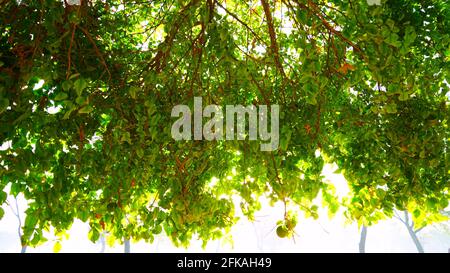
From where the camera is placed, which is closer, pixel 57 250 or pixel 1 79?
pixel 1 79

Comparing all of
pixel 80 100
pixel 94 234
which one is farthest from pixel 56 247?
pixel 80 100

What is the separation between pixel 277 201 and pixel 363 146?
1322 mm

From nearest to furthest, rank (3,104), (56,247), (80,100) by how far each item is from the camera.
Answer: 1. (3,104)
2. (80,100)
3. (56,247)

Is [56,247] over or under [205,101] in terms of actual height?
under

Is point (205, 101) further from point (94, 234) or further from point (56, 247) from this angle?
point (56, 247)

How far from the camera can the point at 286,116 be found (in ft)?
10.2

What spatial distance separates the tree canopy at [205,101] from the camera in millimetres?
2117

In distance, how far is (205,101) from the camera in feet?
9.27

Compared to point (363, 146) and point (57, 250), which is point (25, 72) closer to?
point (57, 250)

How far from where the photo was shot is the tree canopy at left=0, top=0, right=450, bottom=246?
2.12m
